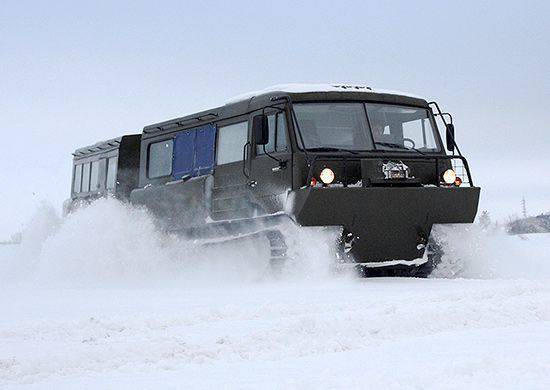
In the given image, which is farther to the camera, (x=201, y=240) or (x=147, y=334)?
(x=201, y=240)

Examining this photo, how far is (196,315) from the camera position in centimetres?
667

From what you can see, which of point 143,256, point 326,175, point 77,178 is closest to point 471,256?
point 326,175

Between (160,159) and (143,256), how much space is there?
5.80 feet

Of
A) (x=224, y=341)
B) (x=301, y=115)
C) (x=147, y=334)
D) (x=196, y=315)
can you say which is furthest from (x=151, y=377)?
(x=301, y=115)

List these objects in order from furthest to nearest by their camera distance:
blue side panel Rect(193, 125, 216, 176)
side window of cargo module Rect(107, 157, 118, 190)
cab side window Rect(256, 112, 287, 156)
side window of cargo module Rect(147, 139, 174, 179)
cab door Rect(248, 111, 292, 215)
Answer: side window of cargo module Rect(107, 157, 118, 190) → side window of cargo module Rect(147, 139, 174, 179) → blue side panel Rect(193, 125, 216, 176) → cab side window Rect(256, 112, 287, 156) → cab door Rect(248, 111, 292, 215)

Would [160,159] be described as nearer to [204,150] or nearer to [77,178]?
[204,150]

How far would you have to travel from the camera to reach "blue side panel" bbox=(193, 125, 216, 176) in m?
12.8

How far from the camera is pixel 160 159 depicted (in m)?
14.4

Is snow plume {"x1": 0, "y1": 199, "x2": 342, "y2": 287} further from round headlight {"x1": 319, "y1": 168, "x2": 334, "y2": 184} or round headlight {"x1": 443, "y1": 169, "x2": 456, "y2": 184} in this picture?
round headlight {"x1": 443, "y1": 169, "x2": 456, "y2": 184}

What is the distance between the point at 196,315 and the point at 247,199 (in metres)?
5.19

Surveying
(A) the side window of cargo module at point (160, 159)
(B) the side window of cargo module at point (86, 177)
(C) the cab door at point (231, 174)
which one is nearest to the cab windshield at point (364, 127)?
(C) the cab door at point (231, 174)

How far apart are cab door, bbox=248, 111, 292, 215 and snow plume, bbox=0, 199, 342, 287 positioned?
492mm

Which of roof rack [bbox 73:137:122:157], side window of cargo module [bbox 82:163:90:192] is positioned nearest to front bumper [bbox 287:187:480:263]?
roof rack [bbox 73:137:122:157]

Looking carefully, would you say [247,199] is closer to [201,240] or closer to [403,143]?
[201,240]
